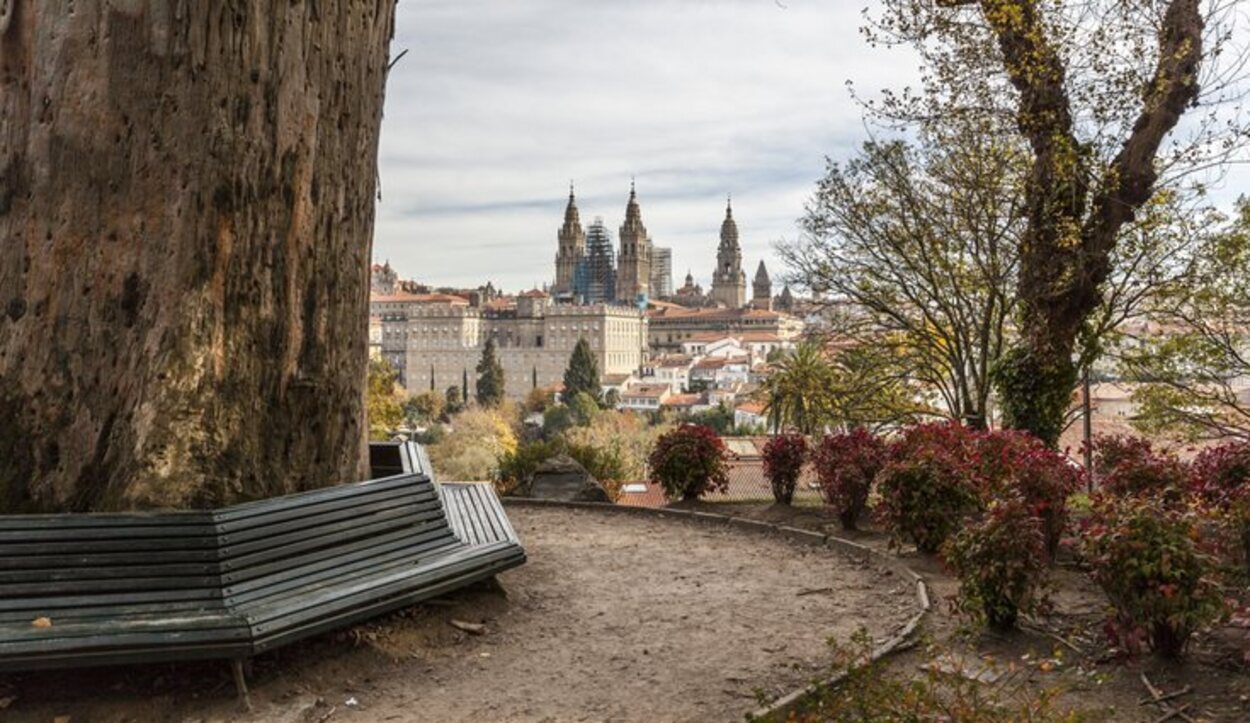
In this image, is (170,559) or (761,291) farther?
(761,291)

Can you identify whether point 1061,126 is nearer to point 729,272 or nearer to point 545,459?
point 545,459

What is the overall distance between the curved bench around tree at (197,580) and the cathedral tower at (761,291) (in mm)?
125386

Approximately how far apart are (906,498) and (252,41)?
4.22 metres

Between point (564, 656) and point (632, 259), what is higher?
point (632, 259)

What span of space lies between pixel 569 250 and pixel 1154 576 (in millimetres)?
136928

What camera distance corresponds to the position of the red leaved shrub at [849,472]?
6395 mm

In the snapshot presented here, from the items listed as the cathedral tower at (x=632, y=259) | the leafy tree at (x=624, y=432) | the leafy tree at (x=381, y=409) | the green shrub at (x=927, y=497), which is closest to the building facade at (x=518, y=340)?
the cathedral tower at (x=632, y=259)

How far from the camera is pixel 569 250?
138750 mm

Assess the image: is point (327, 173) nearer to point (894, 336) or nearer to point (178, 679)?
point (178, 679)

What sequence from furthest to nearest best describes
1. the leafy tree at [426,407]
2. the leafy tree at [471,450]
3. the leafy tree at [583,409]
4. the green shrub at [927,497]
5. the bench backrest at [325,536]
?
the leafy tree at [426,407] < the leafy tree at [583,409] < the leafy tree at [471,450] < the green shrub at [927,497] < the bench backrest at [325,536]

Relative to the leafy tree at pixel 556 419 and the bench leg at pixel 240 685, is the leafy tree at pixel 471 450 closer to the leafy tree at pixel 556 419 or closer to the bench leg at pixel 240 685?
the leafy tree at pixel 556 419

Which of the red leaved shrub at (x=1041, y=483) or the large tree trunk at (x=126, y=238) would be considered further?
the red leaved shrub at (x=1041, y=483)

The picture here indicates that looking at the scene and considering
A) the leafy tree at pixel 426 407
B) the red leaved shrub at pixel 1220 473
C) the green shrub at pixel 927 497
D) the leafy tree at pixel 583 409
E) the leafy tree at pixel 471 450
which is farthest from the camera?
the leafy tree at pixel 426 407

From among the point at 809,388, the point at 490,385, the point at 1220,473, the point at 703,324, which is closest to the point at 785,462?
the point at 1220,473
